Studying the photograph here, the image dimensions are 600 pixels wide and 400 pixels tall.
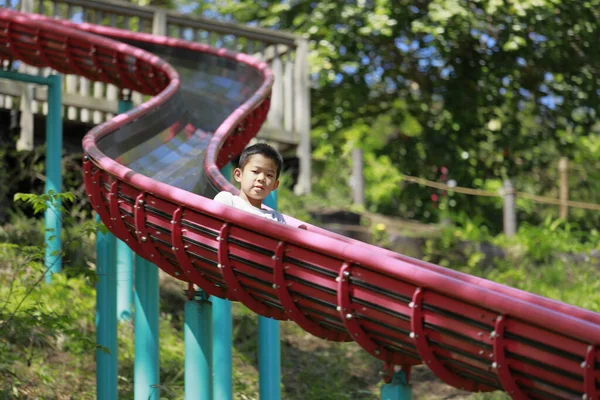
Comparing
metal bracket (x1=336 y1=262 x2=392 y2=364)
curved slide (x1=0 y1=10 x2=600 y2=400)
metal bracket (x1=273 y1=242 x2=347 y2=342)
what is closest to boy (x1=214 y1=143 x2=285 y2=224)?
curved slide (x1=0 y1=10 x2=600 y2=400)

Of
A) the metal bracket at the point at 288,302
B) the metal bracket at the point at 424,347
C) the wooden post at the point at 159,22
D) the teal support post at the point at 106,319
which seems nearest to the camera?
the metal bracket at the point at 424,347

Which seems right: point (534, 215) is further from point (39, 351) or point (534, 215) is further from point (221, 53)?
point (39, 351)

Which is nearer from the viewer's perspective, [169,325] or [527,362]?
[527,362]

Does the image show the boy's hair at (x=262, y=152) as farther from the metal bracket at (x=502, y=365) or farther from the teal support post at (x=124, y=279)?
the teal support post at (x=124, y=279)

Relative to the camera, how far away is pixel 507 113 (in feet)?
44.4

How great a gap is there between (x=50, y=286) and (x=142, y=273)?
1853 millimetres

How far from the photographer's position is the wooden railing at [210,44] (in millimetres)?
10125

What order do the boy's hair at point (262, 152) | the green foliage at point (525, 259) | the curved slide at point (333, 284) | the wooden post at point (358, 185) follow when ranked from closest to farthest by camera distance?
the curved slide at point (333, 284) → the boy's hair at point (262, 152) → the green foliage at point (525, 259) → the wooden post at point (358, 185)

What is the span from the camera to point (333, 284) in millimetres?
4129

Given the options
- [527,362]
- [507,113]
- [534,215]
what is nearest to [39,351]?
[527,362]

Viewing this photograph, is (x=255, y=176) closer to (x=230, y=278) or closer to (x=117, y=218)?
(x=230, y=278)

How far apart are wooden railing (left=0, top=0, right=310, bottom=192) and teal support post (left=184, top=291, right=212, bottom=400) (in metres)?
5.15

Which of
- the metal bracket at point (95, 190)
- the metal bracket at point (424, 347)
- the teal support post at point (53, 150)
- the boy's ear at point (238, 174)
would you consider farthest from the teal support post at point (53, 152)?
the metal bracket at point (424, 347)

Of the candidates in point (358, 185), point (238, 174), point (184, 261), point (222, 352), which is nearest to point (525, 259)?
point (358, 185)
